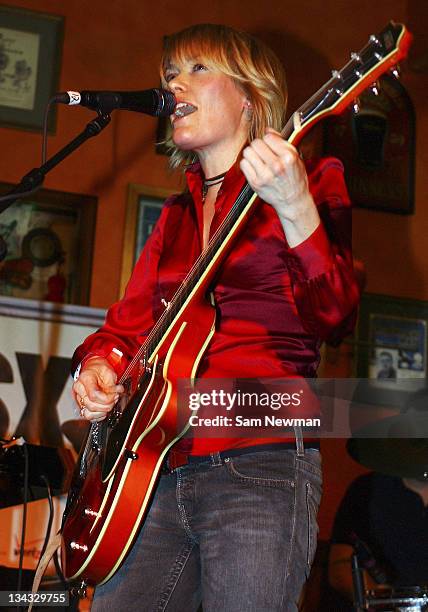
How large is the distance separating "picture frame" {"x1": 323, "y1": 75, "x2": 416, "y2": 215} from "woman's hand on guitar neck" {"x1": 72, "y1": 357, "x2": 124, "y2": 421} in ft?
10.7

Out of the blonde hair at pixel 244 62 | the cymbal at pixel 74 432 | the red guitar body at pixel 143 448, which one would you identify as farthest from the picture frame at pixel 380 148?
the red guitar body at pixel 143 448

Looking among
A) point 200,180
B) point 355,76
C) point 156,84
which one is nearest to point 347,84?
point 355,76

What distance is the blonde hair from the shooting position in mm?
1857

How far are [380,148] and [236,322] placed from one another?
11.6 feet

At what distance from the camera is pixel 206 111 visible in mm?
1809

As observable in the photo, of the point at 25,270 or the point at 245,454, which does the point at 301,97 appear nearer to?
the point at 25,270

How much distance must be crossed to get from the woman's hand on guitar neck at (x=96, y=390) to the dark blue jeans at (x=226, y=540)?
190mm

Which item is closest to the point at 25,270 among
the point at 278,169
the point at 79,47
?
the point at 79,47

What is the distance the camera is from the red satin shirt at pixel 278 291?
1432mm

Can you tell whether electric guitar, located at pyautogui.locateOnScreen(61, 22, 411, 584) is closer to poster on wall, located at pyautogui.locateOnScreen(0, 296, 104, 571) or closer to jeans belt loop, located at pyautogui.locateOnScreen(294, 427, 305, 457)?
jeans belt loop, located at pyautogui.locateOnScreen(294, 427, 305, 457)

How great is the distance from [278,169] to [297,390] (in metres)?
0.40

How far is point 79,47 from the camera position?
4570 millimetres

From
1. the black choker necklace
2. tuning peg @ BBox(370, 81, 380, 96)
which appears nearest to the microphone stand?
the black choker necklace

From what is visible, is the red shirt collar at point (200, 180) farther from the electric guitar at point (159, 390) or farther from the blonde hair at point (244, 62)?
the electric guitar at point (159, 390)
